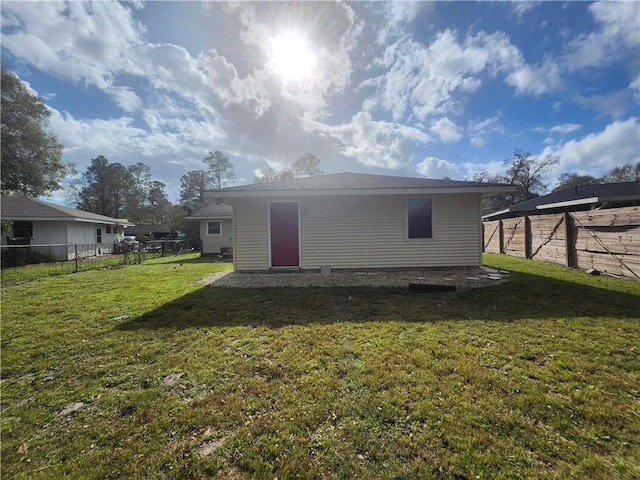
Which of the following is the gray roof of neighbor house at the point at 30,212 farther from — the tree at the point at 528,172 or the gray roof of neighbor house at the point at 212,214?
the tree at the point at 528,172

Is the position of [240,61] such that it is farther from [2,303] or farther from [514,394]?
[514,394]

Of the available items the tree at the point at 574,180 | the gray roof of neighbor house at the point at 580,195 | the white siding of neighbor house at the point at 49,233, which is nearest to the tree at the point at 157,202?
the white siding of neighbor house at the point at 49,233

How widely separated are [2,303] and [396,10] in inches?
521

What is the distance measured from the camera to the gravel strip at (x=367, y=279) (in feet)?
21.1

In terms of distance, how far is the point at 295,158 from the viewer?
117 feet

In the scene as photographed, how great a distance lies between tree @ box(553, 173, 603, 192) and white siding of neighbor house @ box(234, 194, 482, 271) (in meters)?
40.2

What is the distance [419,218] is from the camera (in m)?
7.91

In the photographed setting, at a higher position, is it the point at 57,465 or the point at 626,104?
the point at 626,104

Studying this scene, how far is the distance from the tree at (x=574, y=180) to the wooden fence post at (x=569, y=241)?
37111mm

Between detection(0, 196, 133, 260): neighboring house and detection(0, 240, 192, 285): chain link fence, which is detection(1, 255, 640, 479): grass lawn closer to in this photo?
detection(0, 240, 192, 285): chain link fence

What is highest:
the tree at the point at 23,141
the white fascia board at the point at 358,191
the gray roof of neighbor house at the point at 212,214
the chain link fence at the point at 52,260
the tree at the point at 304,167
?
the tree at the point at 304,167

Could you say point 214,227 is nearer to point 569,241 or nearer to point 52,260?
point 52,260

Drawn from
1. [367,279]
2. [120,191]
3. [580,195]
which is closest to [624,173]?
[580,195]

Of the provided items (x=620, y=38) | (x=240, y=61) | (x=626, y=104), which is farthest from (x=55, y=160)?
(x=626, y=104)
